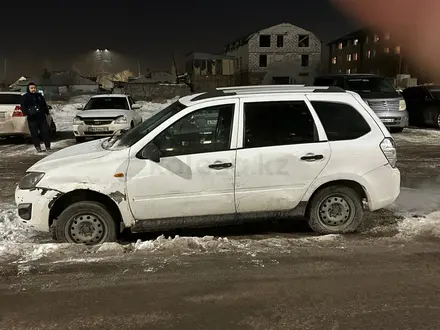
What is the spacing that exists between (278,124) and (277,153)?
355mm

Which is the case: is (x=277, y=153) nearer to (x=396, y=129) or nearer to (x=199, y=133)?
(x=199, y=133)

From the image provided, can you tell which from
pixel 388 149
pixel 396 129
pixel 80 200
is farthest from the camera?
pixel 396 129

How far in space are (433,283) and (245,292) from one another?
1.71 meters

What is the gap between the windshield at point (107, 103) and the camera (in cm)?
1490

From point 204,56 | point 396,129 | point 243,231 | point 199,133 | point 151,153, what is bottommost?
point 243,231

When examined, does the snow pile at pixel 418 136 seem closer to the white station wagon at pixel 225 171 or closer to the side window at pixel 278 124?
the white station wagon at pixel 225 171

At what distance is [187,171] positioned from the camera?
15.9ft

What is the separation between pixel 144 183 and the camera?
481cm

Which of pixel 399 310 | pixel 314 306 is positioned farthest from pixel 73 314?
pixel 399 310

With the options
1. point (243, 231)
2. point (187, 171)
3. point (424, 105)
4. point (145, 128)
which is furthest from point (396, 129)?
point (187, 171)

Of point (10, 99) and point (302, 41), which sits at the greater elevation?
point (302, 41)

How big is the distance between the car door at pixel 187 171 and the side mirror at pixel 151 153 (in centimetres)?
4

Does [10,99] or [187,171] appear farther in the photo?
[10,99]

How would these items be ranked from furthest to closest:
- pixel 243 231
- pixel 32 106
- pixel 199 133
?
pixel 32 106 < pixel 243 231 < pixel 199 133
